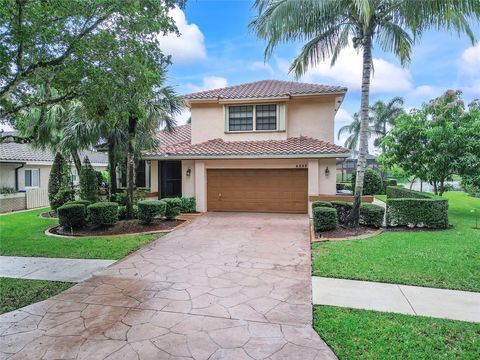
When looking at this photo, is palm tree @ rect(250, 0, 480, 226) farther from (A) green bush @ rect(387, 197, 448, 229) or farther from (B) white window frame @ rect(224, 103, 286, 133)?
(B) white window frame @ rect(224, 103, 286, 133)

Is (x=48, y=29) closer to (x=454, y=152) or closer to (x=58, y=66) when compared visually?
(x=58, y=66)

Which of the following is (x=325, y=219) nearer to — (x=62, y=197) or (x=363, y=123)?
(x=363, y=123)

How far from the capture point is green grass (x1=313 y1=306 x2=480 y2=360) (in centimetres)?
379

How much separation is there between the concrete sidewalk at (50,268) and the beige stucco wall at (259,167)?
7.99 m

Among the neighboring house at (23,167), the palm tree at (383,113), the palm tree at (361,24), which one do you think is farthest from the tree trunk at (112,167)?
the palm tree at (383,113)

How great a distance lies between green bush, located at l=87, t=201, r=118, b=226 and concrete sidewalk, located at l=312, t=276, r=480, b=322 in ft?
26.9

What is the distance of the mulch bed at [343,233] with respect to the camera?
10.2 metres

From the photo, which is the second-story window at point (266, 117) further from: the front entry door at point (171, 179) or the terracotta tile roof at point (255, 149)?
the front entry door at point (171, 179)

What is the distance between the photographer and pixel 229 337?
4.22 meters

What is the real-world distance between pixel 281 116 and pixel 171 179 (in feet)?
22.7

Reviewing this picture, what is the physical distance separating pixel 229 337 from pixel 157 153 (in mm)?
12815

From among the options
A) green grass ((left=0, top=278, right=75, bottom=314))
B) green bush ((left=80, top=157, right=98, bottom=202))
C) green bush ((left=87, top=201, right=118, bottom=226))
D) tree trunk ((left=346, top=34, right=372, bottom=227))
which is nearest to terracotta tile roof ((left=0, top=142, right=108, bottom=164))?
green bush ((left=80, top=157, right=98, bottom=202))

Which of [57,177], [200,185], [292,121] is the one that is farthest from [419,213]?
[57,177]

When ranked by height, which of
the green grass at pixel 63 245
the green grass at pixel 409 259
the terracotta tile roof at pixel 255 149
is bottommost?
the green grass at pixel 63 245
